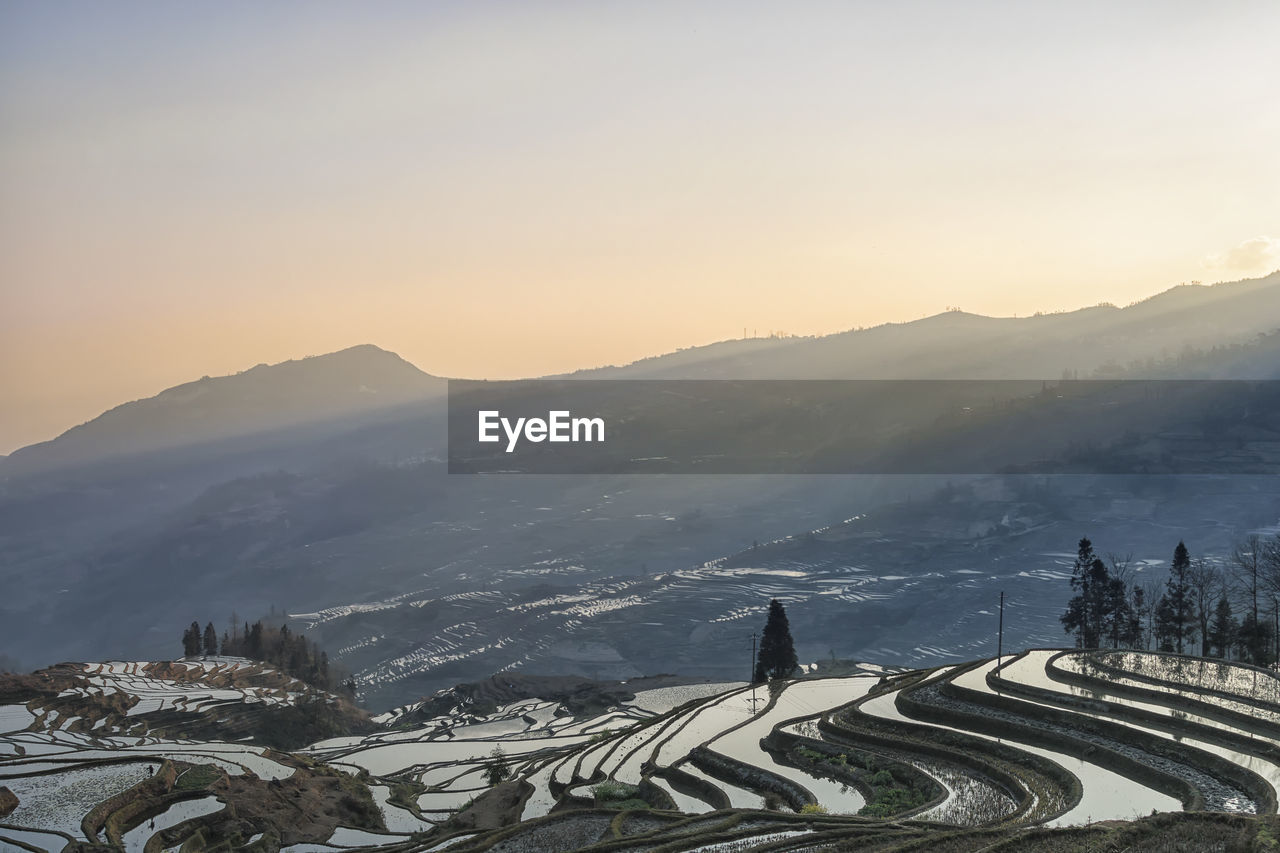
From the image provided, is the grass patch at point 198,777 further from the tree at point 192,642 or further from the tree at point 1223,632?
the tree at point 192,642

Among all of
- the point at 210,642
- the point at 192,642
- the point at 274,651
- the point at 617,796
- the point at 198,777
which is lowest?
the point at 274,651

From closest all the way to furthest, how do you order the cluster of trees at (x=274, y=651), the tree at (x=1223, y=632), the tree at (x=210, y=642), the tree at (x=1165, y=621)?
the tree at (x=1223, y=632) → the tree at (x=1165, y=621) → the cluster of trees at (x=274, y=651) → the tree at (x=210, y=642)

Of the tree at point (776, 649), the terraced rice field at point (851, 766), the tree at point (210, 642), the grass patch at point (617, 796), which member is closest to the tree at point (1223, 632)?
the terraced rice field at point (851, 766)

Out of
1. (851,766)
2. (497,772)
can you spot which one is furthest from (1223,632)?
(497,772)

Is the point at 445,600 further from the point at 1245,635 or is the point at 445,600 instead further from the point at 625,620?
the point at 1245,635

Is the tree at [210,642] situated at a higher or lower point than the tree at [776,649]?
lower

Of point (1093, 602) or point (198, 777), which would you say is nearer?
point (198, 777)

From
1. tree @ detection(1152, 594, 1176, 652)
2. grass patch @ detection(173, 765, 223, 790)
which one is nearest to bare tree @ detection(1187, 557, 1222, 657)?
tree @ detection(1152, 594, 1176, 652)

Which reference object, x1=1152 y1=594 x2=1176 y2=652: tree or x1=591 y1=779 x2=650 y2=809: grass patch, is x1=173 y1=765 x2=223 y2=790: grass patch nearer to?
x1=591 y1=779 x2=650 y2=809: grass patch

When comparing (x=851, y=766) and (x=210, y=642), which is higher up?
(x=851, y=766)

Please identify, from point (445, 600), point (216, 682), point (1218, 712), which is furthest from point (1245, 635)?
point (445, 600)

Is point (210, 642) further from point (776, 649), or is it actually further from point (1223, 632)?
point (1223, 632)
